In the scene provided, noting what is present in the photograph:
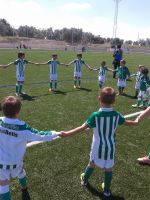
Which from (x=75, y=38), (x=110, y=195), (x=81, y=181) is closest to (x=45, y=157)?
(x=81, y=181)

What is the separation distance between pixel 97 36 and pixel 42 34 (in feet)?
78.7

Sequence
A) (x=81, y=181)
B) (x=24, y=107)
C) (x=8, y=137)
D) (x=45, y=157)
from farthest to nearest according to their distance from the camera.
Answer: (x=24, y=107) < (x=45, y=157) < (x=81, y=181) < (x=8, y=137)

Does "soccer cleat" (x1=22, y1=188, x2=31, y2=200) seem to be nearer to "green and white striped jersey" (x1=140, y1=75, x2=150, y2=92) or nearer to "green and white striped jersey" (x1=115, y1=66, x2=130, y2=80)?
"green and white striped jersey" (x1=140, y1=75, x2=150, y2=92)

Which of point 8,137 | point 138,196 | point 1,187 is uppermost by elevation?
point 8,137

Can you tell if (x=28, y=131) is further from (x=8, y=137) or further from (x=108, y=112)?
(x=108, y=112)

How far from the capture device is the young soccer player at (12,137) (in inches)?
174

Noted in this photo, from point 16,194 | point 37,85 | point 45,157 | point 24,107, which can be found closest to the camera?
point 16,194

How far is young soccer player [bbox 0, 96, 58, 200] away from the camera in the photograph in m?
4.41

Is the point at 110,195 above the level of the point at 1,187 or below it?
below

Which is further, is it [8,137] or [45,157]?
[45,157]

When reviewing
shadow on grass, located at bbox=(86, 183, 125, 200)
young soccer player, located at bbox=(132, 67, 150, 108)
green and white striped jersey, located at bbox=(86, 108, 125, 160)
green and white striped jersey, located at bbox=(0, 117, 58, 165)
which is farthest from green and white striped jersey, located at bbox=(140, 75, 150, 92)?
green and white striped jersey, located at bbox=(0, 117, 58, 165)

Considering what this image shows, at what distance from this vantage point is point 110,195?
5.58m

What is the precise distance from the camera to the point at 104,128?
16.6 ft

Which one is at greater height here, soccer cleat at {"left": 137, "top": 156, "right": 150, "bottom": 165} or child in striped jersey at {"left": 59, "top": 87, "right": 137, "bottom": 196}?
child in striped jersey at {"left": 59, "top": 87, "right": 137, "bottom": 196}
